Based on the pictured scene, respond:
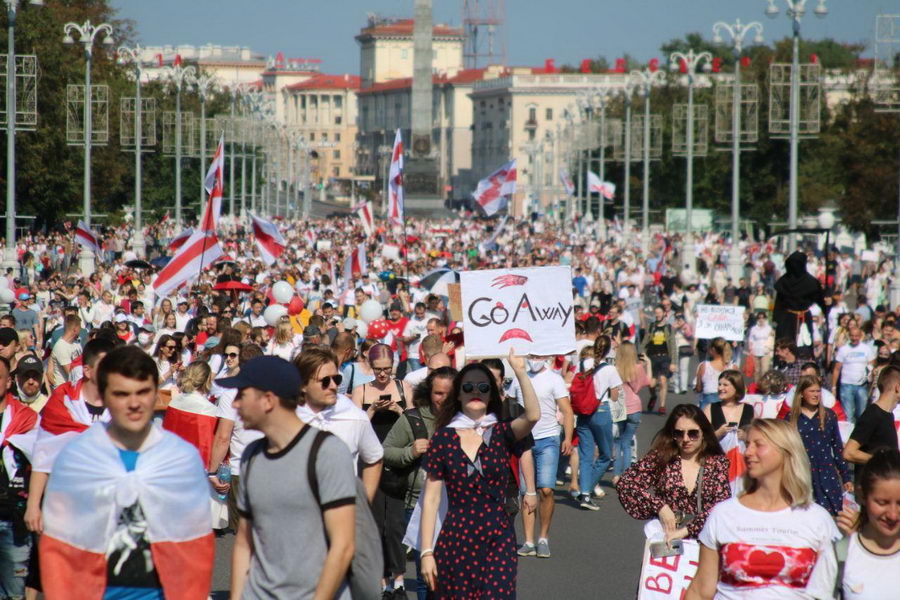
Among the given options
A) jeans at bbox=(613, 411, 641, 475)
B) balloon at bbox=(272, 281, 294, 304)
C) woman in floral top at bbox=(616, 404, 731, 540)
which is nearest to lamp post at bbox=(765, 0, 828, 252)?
balloon at bbox=(272, 281, 294, 304)

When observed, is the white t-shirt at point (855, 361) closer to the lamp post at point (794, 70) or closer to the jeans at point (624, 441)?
the jeans at point (624, 441)

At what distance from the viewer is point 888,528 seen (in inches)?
190

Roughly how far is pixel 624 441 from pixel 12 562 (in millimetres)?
6879

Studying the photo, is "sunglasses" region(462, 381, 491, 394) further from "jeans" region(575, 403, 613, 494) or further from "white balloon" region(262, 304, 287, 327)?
"white balloon" region(262, 304, 287, 327)

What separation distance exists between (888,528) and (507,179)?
38.3 metres

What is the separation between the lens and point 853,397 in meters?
17.0

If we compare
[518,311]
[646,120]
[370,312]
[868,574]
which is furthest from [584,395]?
[646,120]

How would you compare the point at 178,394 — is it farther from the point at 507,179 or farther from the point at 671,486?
the point at 507,179

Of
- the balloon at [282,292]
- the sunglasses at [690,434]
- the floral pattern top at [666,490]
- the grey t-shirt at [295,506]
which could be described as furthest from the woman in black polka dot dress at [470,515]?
the balloon at [282,292]

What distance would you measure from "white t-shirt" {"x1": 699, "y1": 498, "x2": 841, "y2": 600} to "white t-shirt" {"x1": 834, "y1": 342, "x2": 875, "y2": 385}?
12.1 m

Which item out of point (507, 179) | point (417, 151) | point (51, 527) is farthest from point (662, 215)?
point (51, 527)

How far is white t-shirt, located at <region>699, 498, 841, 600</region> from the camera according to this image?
5043 mm

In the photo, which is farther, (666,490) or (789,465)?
(666,490)

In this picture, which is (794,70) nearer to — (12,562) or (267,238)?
(267,238)
